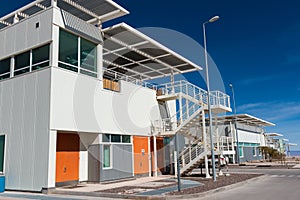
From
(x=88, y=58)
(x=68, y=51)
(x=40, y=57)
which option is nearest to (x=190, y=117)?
(x=88, y=58)

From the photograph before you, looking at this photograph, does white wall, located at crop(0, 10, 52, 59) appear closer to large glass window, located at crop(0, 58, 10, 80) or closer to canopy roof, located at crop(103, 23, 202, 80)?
large glass window, located at crop(0, 58, 10, 80)

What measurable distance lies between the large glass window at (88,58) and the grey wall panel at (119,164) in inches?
170

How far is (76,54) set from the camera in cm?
1523

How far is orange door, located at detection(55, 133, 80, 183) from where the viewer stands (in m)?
14.5

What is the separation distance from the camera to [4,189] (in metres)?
13.7

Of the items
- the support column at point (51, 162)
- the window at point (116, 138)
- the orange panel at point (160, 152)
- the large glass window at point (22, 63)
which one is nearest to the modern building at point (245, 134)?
the orange panel at point (160, 152)

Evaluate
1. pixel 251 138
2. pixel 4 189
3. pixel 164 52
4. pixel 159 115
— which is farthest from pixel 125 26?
pixel 251 138

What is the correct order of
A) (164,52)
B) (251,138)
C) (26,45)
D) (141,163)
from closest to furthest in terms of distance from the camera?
(26,45)
(141,163)
(164,52)
(251,138)


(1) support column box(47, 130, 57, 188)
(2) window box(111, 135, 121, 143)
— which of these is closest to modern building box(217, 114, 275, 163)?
(2) window box(111, 135, 121, 143)

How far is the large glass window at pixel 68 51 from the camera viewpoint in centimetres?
1446

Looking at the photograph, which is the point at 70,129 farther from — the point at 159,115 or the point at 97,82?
the point at 159,115

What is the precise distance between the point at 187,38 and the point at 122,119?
8559 mm

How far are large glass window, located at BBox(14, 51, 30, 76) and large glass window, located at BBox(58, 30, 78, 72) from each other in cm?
212

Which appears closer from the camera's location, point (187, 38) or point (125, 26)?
point (125, 26)
